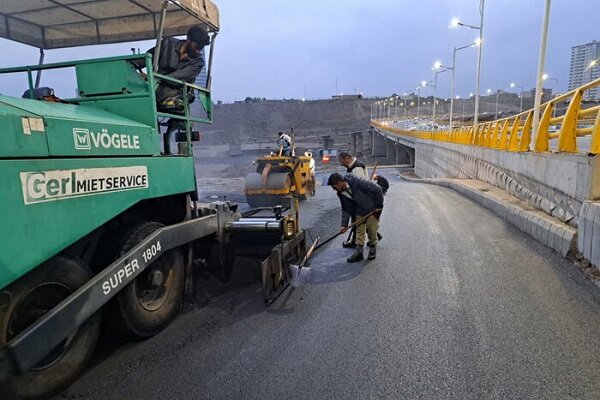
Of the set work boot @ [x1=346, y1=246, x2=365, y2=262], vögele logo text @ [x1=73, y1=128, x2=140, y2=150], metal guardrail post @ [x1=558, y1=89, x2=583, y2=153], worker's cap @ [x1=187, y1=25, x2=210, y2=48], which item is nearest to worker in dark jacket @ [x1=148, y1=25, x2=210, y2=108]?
worker's cap @ [x1=187, y1=25, x2=210, y2=48]

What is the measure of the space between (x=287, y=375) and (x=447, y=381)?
1107mm

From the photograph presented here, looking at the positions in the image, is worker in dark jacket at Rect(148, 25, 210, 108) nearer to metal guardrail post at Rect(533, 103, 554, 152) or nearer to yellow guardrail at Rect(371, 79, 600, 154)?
yellow guardrail at Rect(371, 79, 600, 154)

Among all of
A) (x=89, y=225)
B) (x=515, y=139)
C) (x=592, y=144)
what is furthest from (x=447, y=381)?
(x=515, y=139)

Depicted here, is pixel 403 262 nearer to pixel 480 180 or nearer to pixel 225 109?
pixel 480 180

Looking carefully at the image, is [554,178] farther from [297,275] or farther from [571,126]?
[297,275]

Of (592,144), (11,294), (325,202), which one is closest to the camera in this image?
(11,294)

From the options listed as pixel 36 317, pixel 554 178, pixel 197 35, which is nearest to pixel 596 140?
pixel 554 178

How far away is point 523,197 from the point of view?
8.47 meters

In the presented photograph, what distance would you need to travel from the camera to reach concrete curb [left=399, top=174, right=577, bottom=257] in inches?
207

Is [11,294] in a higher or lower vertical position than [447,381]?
higher

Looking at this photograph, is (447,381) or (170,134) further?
(170,134)

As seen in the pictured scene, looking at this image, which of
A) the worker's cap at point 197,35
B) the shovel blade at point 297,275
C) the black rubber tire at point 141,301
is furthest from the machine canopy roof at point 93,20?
the shovel blade at point 297,275

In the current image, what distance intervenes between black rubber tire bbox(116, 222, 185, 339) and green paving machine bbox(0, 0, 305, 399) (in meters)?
0.01

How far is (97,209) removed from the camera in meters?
2.73
